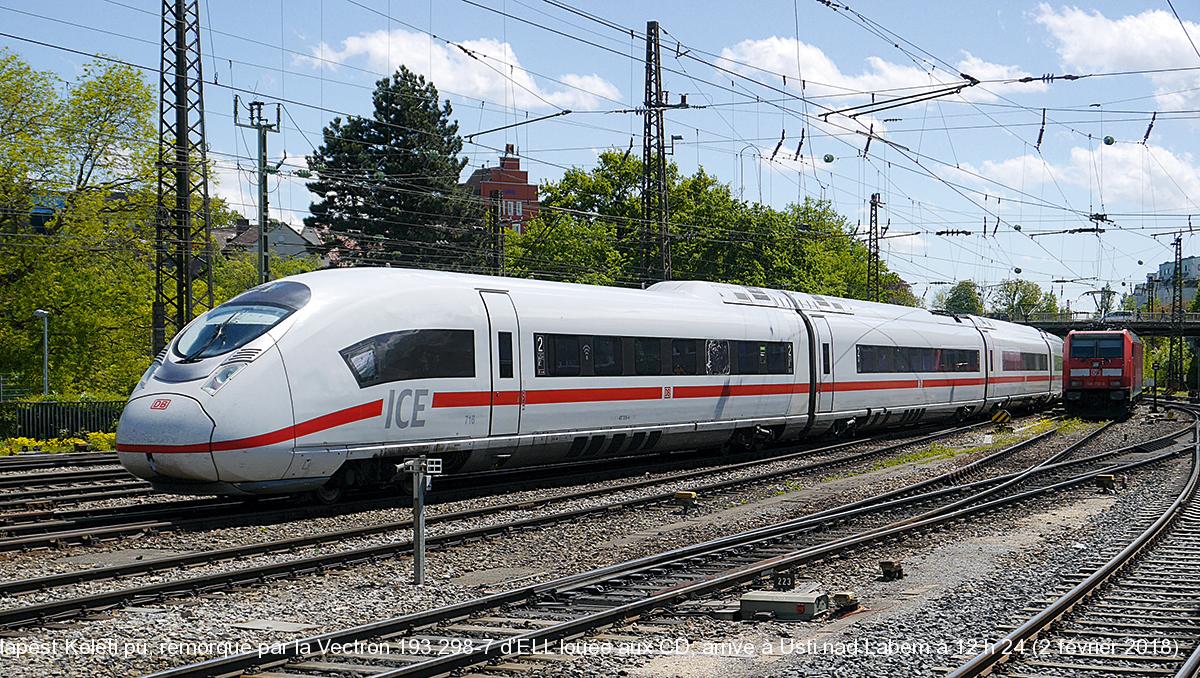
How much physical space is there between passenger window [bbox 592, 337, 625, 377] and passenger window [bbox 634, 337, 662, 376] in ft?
1.60

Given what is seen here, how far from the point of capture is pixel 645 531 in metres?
14.9

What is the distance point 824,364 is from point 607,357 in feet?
29.1

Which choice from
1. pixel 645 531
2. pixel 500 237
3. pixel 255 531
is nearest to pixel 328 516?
pixel 255 531

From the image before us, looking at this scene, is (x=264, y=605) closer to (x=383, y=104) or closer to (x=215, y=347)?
(x=215, y=347)

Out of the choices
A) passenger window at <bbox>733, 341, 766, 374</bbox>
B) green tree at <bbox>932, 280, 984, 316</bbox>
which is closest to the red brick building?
green tree at <bbox>932, 280, 984, 316</bbox>

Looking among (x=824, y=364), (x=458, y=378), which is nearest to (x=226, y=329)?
(x=458, y=378)

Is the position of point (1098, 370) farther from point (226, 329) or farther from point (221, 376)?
point (221, 376)

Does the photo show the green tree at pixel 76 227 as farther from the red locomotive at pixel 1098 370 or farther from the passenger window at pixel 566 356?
the red locomotive at pixel 1098 370

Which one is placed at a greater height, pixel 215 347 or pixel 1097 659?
pixel 215 347

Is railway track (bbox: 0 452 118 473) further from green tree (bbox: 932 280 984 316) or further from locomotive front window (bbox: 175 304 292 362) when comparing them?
green tree (bbox: 932 280 984 316)

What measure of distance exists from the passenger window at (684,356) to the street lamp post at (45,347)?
883 inches

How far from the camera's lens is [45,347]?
3606cm

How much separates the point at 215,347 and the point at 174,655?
24.1 feet

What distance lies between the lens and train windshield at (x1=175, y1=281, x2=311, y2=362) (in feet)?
49.1
